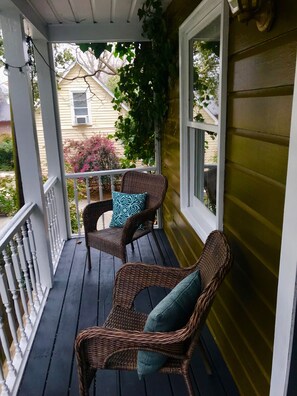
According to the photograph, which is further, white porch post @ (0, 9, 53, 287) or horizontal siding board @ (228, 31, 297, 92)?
white porch post @ (0, 9, 53, 287)

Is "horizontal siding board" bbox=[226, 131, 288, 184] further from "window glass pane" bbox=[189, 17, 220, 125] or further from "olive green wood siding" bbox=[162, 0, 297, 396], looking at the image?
"window glass pane" bbox=[189, 17, 220, 125]

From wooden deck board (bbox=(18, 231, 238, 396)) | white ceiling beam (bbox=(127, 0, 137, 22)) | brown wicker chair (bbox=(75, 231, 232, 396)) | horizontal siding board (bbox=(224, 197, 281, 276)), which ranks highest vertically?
white ceiling beam (bbox=(127, 0, 137, 22))

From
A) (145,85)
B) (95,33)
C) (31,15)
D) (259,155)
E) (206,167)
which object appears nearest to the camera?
(259,155)

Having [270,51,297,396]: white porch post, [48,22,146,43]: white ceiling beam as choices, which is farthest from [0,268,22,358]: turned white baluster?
[48,22,146,43]: white ceiling beam

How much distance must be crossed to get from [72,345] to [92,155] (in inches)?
228

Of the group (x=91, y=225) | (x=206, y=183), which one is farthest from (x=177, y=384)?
(x=91, y=225)

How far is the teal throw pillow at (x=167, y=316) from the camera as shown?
127 cm

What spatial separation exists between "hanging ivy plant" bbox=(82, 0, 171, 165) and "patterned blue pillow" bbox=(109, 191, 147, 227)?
88 cm

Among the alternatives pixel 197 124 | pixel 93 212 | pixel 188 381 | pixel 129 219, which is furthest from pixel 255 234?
pixel 93 212

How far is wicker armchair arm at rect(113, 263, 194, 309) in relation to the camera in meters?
1.75

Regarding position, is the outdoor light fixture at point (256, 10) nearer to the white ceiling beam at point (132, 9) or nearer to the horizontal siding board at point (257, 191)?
the horizontal siding board at point (257, 191)

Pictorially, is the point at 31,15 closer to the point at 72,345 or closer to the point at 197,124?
the point at 197,124

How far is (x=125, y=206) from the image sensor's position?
2922 mm

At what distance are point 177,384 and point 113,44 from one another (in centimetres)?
337
